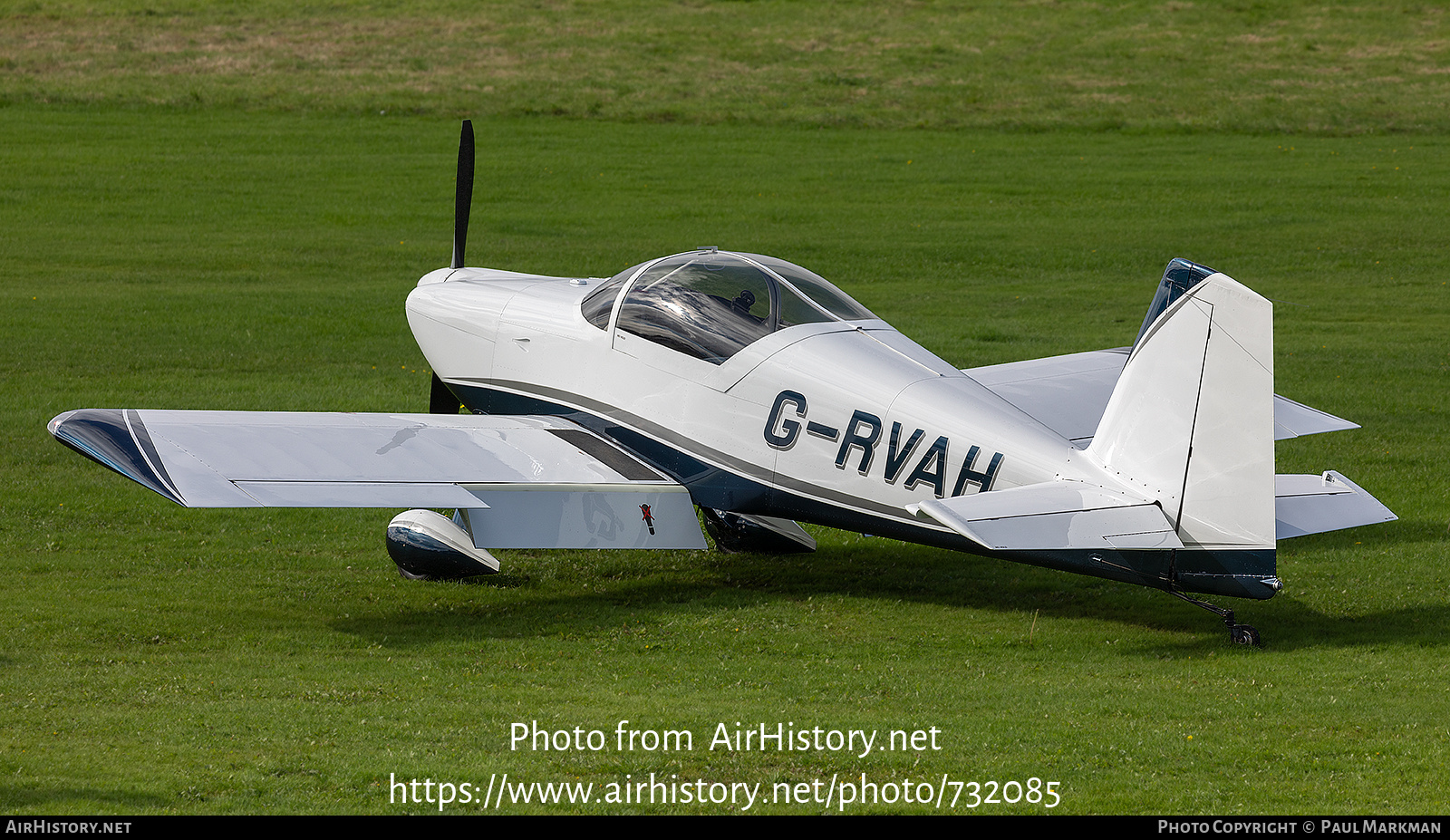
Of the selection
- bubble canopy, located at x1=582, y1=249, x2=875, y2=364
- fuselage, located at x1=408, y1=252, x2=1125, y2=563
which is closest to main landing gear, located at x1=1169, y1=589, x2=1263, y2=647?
fuselage, located at x1=408, y1=252, x2=1125, y2=563

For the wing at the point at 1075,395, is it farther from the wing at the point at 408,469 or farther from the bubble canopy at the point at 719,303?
the wing at the point at 408,469

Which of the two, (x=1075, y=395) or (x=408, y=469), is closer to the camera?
(x=408, y=469)

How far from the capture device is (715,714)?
755 centimetres

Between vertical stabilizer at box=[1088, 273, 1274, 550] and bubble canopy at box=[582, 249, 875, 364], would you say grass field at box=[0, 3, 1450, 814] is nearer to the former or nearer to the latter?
vertical stabilizer at box=[1088, 273, 1274, 550]

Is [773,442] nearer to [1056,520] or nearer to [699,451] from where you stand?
[699,451]

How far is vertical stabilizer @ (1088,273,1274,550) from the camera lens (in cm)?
780

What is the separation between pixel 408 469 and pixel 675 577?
2300 mm

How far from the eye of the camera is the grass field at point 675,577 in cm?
689

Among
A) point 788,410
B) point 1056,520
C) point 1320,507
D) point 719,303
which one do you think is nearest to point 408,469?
point 719,303

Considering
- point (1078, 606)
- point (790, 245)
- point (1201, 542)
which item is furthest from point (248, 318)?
point (1201, 542)

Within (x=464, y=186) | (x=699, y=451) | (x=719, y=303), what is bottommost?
(x=699, y=451)

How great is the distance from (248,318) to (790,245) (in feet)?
33.1

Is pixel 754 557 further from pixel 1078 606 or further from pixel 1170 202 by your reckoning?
pixel 1170 202

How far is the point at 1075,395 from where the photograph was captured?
38.6 feet
